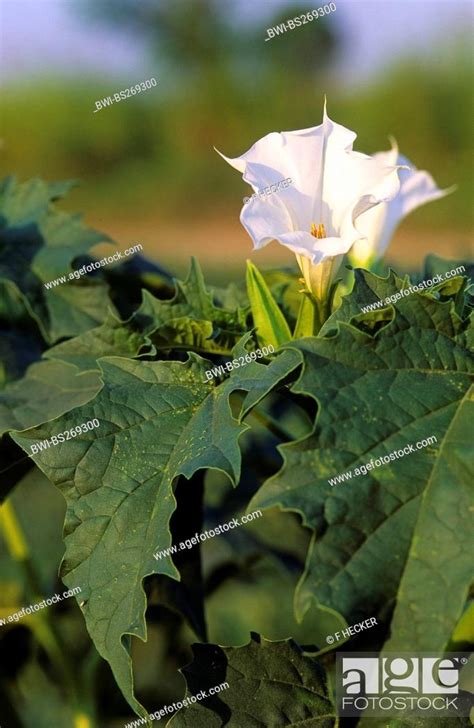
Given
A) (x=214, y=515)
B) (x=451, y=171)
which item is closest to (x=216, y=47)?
(x=451, y=171)

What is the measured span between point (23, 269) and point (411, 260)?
19.3ft

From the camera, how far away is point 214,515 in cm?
158

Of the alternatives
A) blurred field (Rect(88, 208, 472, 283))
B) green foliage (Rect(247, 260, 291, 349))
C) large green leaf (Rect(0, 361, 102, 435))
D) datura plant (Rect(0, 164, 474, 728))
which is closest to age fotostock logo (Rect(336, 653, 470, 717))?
datura plant (Rect(0, 164, 474, 728))

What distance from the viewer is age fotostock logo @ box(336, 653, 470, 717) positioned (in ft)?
3.01

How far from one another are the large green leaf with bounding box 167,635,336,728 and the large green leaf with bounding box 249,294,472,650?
27 cm

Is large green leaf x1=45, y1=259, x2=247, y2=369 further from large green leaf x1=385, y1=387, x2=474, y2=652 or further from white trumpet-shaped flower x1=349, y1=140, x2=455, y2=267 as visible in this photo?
large green leaf x1=385, y1=387, x2=474, y2=652

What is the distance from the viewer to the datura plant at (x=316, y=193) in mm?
951

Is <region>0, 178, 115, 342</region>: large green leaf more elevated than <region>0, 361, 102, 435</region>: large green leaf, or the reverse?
<region>0, 178, 115, 342</region>: large green leaf

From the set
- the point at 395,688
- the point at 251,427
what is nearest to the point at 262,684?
the point at 395,688

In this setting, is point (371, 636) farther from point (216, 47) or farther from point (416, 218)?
point (216, 47)

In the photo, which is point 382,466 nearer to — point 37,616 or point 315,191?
point 315,191

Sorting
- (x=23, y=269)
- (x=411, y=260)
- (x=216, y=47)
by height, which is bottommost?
(x=411, y=260)

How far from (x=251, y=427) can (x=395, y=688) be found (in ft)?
0.96

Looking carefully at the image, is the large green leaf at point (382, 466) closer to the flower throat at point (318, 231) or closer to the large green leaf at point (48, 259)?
the flower throat at point (318, 231)
